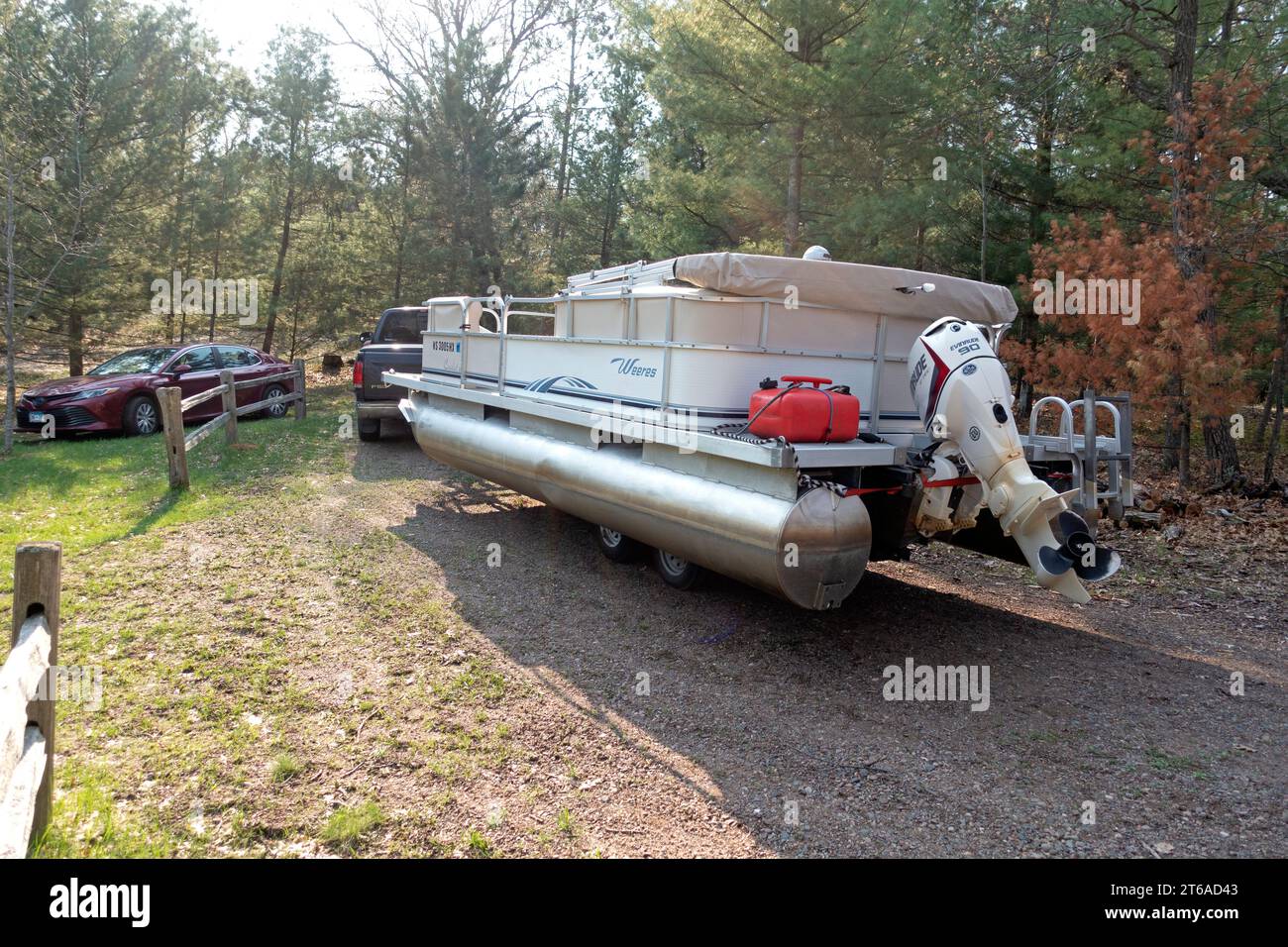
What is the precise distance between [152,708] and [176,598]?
182 centimetres

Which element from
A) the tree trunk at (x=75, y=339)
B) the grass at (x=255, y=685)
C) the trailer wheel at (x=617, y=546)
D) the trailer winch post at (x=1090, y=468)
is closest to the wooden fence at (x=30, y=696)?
the grass at (x=255, y=685)

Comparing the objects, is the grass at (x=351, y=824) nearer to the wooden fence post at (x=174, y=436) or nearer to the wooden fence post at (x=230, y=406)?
the wooden fence post at (x=174, y=436)

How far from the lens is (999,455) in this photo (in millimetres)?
4910

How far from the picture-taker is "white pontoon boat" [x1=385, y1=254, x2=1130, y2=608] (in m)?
4.80

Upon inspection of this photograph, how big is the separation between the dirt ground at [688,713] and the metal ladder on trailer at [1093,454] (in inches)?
38.3

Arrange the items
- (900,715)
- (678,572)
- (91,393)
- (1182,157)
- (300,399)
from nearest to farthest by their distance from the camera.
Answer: (900,715) < (678,572) < (1182,157) < (91,393) < (300,399)

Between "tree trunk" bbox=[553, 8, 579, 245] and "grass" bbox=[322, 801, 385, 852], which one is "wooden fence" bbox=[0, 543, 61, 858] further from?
"tree trunk" bbox=[553, 8, 579, 245]

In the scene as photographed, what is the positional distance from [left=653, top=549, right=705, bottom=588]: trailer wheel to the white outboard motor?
205cm

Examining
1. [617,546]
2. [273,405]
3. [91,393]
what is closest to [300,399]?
[273,405]

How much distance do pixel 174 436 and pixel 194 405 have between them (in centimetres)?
298

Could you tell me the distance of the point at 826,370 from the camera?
5930 millimetres

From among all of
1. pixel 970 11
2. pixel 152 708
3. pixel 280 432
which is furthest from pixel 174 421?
pixel 970 11

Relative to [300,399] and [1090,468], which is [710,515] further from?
[300,399]
